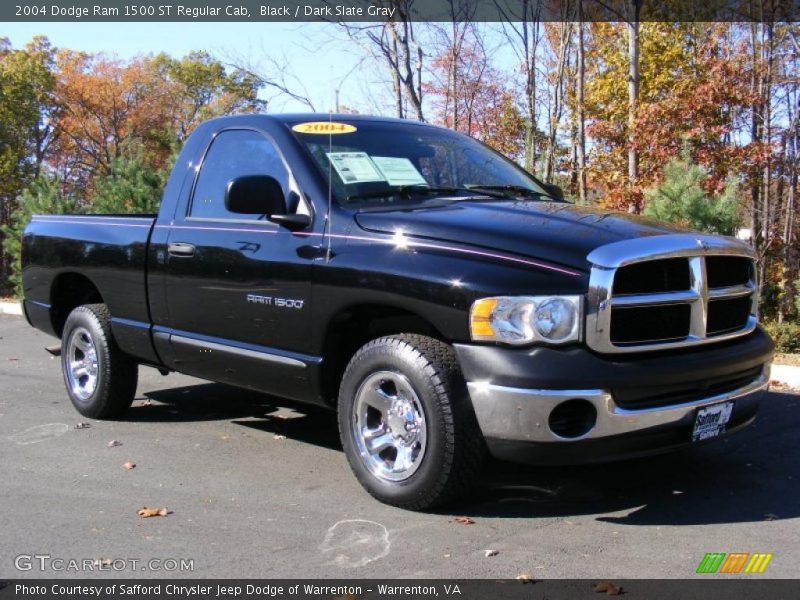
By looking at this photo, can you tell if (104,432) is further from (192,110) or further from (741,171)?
(192,110)

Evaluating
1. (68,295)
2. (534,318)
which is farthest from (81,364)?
(534,318)

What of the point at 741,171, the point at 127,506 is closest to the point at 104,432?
the point at 127,506

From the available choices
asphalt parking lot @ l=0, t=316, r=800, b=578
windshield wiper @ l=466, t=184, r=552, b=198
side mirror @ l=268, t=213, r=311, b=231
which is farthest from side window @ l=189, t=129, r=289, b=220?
asphalt parking lot @ l=0, t=316, r=800, b=578

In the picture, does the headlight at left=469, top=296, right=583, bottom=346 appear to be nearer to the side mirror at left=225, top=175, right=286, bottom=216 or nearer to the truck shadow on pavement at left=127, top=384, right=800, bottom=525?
the truck shadow on pavement at left=127, top=384, right=800, bottom=525

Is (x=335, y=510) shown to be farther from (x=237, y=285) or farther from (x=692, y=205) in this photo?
(x=692, y=205)

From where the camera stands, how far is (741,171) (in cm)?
1652

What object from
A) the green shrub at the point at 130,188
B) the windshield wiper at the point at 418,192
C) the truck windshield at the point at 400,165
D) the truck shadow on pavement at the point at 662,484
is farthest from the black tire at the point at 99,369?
the green shrub at the point at 130,188

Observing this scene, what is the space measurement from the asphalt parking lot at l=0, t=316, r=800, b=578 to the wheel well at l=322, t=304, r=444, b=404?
64 cm

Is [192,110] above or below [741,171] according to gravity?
above

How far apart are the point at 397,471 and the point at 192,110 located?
4552 cm

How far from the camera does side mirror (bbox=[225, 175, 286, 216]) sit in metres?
4.60

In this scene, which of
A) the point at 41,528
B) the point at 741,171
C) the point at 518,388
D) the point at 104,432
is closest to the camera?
the point at 518,388

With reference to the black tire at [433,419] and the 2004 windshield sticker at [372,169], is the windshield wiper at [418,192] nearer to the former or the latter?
the 2004 windshield sticker at [372,169]
